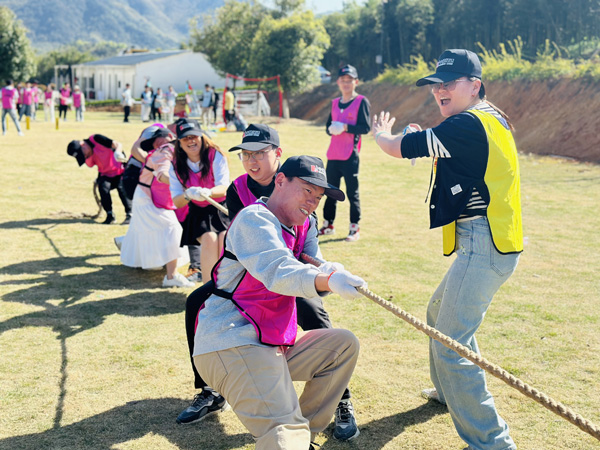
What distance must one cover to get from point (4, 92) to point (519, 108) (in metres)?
20.0

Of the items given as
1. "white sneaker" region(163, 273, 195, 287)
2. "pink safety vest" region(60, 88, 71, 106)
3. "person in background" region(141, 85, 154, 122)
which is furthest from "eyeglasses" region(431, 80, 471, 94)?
"person in background" region(141, 85, 154, 122)

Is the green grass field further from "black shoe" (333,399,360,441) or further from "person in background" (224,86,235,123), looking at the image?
"person in background" (224,86,235,123)

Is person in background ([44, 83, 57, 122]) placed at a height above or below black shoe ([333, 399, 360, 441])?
above

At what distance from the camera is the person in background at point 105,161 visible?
1041 centimetres

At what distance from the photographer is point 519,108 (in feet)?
83.7

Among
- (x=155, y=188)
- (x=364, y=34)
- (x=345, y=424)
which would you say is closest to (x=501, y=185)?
(x=345, y=424)

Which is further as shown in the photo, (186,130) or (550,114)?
(550,114)

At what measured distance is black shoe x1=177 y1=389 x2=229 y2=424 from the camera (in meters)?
4.27

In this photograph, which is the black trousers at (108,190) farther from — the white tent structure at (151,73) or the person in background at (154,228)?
the white tent structure at (151,73)

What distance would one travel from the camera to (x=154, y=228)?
7.60 metres

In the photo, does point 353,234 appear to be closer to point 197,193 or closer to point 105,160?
point 197,193

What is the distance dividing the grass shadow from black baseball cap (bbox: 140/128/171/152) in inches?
170

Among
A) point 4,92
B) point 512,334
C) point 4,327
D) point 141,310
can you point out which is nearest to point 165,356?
point 141,310

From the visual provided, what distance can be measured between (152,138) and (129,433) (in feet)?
15.7
